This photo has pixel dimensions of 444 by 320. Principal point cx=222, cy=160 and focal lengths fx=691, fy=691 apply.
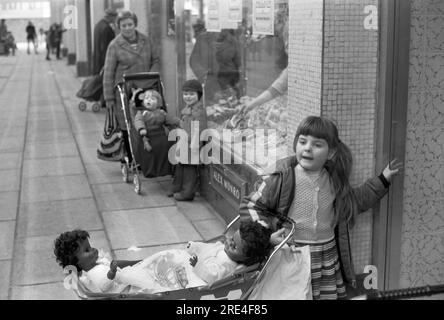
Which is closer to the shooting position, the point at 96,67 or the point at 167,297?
the point at 167,297

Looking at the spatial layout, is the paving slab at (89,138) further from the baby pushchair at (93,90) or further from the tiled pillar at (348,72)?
the tiled pillar at (348,72)

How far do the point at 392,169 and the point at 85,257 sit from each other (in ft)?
5.96

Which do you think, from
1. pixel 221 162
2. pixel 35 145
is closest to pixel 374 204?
pixel 221 162

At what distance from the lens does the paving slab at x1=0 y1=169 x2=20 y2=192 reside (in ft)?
24.3

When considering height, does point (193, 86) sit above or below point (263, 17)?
below

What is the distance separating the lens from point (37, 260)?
5191mm

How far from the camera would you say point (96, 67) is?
12.5m

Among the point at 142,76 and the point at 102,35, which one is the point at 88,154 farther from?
A: the point at 102,35

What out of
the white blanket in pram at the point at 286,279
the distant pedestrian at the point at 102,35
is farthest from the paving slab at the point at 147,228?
the distant pedestrian at the point at 102,35

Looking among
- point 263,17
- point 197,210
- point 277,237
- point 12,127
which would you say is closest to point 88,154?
point 12,127

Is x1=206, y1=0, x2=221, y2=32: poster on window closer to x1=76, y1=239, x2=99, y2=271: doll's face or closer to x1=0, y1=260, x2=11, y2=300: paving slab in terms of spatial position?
x1=0, y1=260, x2=11, y2=300: paving slab

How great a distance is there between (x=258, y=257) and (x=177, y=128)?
11.8ft
